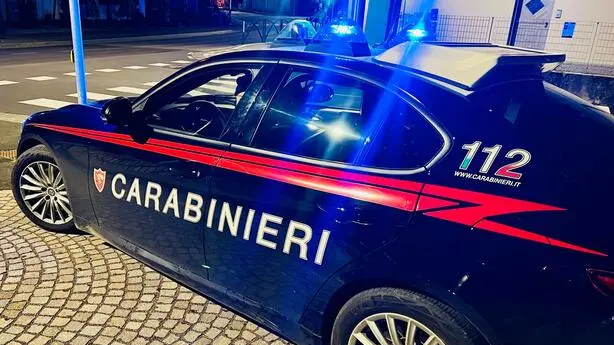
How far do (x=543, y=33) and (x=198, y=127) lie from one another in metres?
13.2

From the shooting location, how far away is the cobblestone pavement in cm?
279

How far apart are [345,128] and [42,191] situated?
2574 millimetres

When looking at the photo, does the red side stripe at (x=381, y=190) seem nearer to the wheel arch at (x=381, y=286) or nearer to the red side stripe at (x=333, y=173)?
the red side stripe at (x=333, y=173)

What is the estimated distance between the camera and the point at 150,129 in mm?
2979

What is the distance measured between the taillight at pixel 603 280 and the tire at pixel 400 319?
45cm

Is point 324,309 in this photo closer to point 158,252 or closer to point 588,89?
point 158,252

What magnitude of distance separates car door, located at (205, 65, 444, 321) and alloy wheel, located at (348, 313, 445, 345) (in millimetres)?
269

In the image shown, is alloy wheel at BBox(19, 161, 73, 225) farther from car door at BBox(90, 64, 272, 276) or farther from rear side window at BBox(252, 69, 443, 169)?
rear side window at BBox(252, 69, 443, 169)

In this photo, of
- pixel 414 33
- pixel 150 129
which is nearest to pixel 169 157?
pixel 150 129

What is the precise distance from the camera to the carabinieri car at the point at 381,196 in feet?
5.81

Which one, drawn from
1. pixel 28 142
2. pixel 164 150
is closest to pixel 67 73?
pixel 28 142

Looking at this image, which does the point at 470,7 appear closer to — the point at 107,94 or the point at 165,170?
the point at 107,94

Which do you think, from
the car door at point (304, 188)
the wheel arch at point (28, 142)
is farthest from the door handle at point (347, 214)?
the wheel arch at point (28, 142)

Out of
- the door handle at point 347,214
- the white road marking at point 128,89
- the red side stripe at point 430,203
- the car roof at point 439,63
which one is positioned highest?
the car roof at point 439,63
